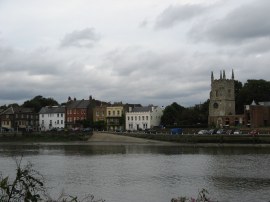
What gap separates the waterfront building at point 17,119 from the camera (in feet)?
405

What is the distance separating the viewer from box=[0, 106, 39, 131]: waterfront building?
123312mm

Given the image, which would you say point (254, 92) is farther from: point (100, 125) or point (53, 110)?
point (53, 110)

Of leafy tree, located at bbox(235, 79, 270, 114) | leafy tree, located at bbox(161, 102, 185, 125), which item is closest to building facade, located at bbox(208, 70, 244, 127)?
leafy tree, located at bbox(235, 79, 270, 114)

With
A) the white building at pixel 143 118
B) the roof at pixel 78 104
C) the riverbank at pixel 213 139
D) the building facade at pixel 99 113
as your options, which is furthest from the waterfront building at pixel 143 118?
the riverbank at pixel 213 139

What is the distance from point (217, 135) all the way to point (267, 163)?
118ft

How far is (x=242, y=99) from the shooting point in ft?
368

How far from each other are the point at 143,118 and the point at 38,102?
45821mm

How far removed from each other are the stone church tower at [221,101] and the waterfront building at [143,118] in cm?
1671

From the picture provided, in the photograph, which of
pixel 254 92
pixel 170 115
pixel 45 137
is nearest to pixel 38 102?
pixel 45 137

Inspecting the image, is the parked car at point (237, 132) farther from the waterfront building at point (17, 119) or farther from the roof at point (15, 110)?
the roof at point (15, 110)

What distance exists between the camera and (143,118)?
379 ft

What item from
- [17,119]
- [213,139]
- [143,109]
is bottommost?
[213,139]

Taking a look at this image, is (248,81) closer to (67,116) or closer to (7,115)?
(67,116)

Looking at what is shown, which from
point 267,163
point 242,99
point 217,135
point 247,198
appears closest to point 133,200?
point 247,198
